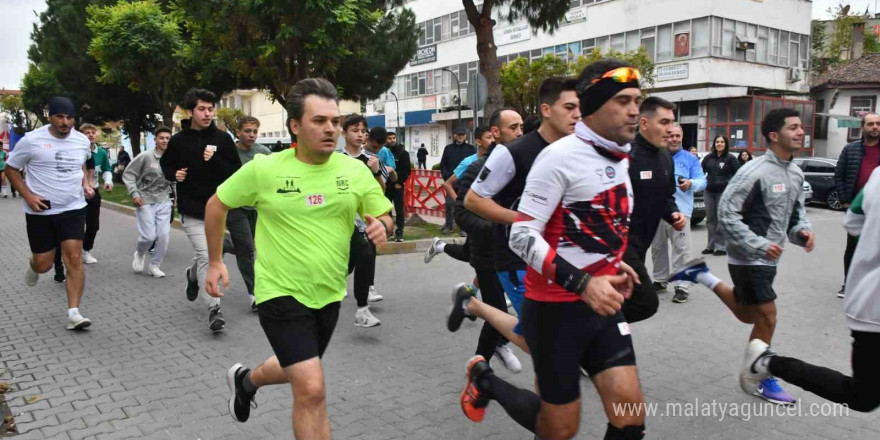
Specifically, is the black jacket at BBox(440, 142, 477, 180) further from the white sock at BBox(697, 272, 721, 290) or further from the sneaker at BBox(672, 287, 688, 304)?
the white sock at BBox(697, 272, 721, 290)

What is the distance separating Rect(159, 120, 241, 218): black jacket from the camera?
253 inches

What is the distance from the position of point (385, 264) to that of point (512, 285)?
20.8 feet

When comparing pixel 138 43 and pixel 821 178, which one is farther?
pixel 138 43

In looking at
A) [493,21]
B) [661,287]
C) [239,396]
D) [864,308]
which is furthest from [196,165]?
[493,21]

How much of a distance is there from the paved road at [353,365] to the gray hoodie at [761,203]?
3.35 feet

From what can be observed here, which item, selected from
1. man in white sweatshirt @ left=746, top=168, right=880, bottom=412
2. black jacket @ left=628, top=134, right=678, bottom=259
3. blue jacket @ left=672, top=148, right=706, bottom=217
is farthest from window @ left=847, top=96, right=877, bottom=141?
man in white sweatshirt @ left=746, top=168, right=880, bottom=412

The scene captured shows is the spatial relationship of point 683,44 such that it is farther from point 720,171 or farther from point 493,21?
Answer: point 720,171

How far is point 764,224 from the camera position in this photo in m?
4.50

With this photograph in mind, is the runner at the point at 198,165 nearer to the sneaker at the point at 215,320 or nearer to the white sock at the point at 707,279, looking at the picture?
the sneaker at the point at 215,320

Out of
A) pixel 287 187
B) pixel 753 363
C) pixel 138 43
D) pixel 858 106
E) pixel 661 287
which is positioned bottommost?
pixel 661 287

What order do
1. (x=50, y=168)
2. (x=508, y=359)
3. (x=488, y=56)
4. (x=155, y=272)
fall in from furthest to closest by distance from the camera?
(x=488, y=56)
(x=155, y=272)
(x=50, y=168)
(x=508, y=359)

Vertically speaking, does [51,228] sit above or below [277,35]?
below

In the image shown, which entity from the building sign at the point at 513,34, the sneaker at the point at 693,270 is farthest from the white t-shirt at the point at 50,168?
the building sign at the point at 513,34

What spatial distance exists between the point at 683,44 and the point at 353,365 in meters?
33.9
